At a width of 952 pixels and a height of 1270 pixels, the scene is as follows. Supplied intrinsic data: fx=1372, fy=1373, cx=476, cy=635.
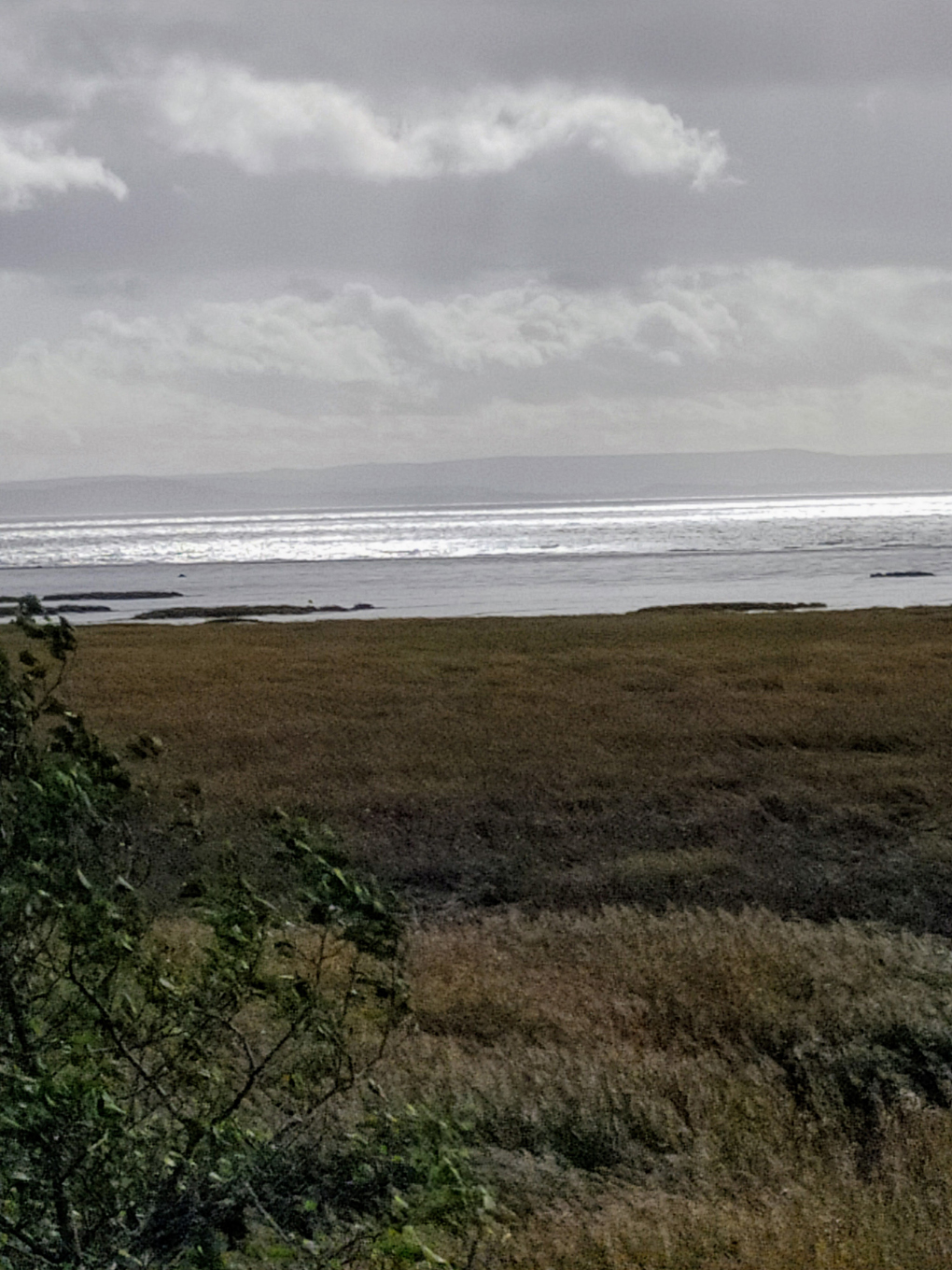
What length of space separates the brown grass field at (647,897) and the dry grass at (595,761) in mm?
79

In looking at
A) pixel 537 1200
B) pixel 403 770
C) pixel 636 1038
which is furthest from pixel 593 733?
pixel 537 1200

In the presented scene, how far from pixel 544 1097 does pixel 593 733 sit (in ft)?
56.0

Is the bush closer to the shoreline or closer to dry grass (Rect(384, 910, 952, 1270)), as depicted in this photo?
dry grass (Rect(384, 910, 952, 1270))

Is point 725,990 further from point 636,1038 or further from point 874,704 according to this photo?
point 874,704

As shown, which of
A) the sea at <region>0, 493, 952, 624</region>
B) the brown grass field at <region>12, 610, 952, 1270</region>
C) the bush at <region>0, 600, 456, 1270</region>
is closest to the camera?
the bush at <region>0, 600, 456, 1270</region>

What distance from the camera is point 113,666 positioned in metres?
37.9

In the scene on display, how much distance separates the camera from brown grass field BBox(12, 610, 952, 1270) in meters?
7.67

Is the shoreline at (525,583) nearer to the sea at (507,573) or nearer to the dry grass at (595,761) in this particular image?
the sea at (507,573)

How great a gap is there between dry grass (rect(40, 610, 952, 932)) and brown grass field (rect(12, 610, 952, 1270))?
8 cm

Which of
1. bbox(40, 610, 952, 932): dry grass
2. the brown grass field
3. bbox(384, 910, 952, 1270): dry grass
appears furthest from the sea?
bbox(384, 910, 952, 1270): dry grass

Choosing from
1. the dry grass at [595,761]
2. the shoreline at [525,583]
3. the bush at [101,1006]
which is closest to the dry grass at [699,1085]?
the bush at [101,1006]

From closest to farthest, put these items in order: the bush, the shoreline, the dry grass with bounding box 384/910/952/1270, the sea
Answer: the bush → the dry grass with bounding box 384/910/952/1270 → the shoreline → the sea

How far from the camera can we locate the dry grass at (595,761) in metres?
17.5

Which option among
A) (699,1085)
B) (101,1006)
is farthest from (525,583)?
(101,1006)
